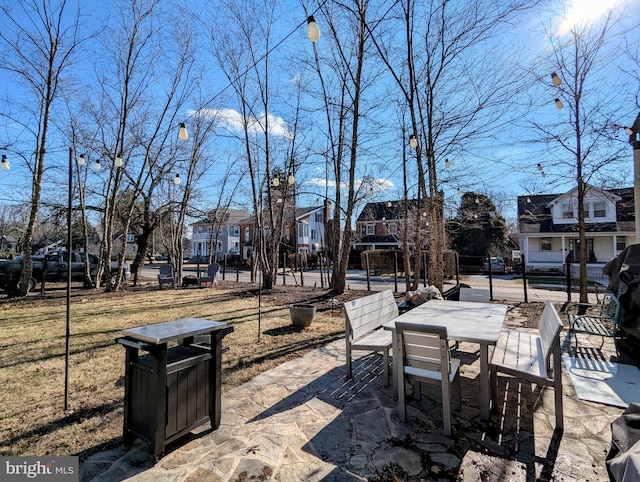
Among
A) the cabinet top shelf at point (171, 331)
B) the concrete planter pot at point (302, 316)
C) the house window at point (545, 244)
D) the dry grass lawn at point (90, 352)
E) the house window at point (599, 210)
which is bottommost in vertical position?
the dry grass lawn at point (90, 352)

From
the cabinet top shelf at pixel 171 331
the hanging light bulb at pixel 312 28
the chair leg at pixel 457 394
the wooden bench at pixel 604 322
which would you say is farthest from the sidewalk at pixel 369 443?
the hanging light bulb at pixel 312 28

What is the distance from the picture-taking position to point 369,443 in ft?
8.33

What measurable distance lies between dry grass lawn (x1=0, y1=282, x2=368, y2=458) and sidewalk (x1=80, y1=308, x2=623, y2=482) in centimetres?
63

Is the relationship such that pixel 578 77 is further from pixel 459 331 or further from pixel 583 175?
pixel 459 331

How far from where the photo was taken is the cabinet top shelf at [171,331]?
2256mm

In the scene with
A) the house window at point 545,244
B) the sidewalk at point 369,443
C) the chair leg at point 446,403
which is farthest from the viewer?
the house window at point 545,244

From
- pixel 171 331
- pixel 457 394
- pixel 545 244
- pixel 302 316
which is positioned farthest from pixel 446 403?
pixel 545 244

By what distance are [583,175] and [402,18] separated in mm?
5961

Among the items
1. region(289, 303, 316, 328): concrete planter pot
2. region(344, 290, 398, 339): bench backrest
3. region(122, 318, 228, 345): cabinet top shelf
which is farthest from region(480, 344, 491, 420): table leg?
region(289, 303, 316, 328): concrete planter pot

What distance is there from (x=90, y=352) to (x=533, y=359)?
597cm

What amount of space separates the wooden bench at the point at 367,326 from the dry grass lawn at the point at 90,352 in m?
1.29

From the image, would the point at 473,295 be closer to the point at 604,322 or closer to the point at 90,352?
the point at 604,322

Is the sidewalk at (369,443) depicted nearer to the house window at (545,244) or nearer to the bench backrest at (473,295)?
the bench backrest at (473,295)

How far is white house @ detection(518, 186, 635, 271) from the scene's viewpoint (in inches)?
789
